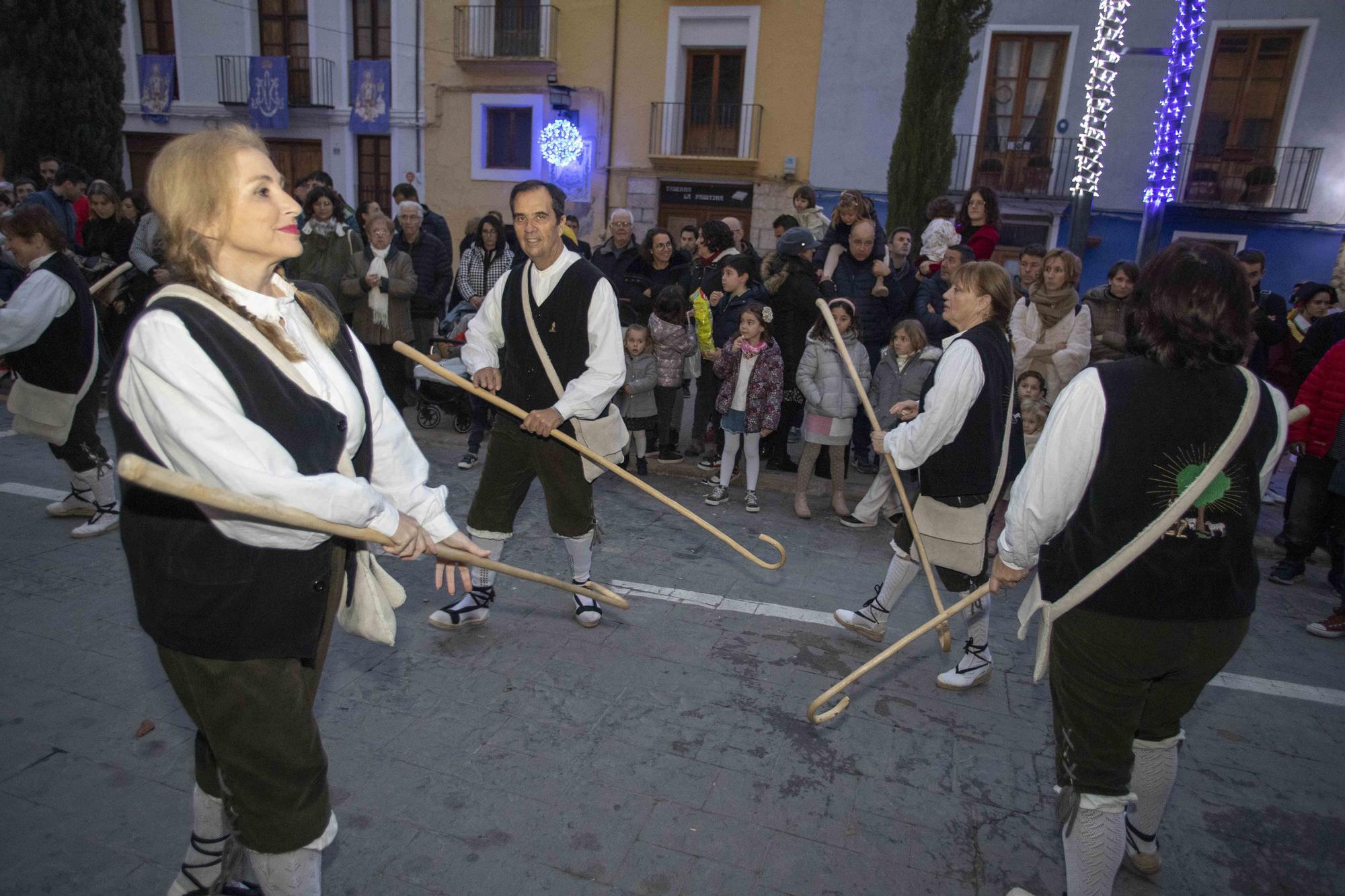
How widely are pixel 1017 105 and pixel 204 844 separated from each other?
1849 centimetres

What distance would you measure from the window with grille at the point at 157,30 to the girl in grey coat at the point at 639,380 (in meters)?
20.2

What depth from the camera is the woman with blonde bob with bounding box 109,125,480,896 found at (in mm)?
1872

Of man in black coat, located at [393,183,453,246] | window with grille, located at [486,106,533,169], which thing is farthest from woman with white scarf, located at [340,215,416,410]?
window with grille, located at [486,106,533,169]

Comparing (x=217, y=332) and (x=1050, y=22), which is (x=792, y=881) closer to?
(x=217, y=332)

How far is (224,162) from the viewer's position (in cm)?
201

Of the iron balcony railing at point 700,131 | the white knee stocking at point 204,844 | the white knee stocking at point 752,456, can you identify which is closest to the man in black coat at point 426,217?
the white knee stocking at point 752,456

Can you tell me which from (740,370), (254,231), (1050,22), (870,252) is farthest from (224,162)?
(1050,22)

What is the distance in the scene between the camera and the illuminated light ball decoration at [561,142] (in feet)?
61.3

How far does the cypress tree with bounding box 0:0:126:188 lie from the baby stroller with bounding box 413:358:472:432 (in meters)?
12.7

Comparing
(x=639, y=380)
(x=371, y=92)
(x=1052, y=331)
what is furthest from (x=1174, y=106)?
(x=371, y=92)

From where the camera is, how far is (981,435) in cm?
376

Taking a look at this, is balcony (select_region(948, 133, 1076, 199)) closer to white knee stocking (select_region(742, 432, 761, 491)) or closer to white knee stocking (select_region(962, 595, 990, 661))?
white knee stocking (select_region(742, 432, 761, 491))

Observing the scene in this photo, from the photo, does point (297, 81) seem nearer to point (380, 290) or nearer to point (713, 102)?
point (713, 102)

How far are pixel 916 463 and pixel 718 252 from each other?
4.82 meters
